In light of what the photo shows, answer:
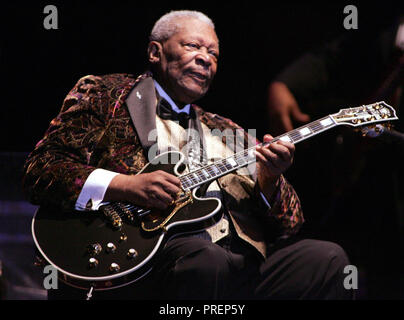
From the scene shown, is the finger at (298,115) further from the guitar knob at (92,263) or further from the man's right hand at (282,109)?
the guitar knob at (92,263)

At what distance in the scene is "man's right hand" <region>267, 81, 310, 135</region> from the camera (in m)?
2.78

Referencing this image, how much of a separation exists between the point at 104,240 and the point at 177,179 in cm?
36

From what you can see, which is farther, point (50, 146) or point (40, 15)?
point (40, 15)

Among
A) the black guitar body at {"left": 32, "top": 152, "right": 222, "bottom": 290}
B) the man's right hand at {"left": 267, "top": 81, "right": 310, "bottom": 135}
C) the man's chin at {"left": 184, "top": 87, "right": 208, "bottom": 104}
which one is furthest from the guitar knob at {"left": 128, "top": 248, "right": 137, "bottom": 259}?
the man's right hand at {"left": 267, "top": 81, "right": 310, "bottom": 135}

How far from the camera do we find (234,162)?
2.13 meters

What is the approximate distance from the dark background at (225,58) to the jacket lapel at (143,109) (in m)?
0.85

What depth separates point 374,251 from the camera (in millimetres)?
3014

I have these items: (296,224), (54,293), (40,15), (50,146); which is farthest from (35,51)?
(296,224)

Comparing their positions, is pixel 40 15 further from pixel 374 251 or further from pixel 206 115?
pixel 374 251

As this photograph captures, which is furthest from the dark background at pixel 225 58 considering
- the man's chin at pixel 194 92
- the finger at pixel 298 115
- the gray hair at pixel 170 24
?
the man's chin at pixel 194 92

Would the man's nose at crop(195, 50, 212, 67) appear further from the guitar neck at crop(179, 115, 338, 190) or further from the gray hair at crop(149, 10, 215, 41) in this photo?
the guitar neck at crop(179, 115, 338, 190)

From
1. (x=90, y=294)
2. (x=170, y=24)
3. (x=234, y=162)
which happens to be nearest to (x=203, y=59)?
(x=170, y=24)
